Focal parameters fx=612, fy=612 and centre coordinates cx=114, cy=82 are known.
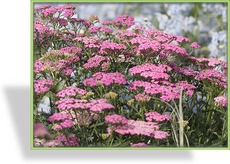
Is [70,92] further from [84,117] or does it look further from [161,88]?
[161,88]

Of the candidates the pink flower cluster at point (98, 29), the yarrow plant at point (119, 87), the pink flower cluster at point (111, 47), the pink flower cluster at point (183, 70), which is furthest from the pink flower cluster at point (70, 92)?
the pink flower cluster at point (183, 70)

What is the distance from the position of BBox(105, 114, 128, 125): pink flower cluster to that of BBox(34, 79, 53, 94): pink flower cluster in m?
0.34

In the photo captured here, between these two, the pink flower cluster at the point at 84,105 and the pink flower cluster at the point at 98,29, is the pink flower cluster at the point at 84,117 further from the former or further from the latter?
the pink flower cluster at the point at 98,29

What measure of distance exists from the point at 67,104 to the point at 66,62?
0.88 feet

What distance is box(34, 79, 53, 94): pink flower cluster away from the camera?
9.78 ft

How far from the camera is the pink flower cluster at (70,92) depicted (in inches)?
117

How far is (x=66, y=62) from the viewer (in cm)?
308

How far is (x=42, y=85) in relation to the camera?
118 inches

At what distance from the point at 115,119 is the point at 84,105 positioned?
16 centimetres

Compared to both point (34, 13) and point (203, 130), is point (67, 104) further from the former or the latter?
point (203, 130)

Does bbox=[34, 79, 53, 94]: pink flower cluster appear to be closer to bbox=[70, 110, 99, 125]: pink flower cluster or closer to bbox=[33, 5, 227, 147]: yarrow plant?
bbox=[33, 5, 227, 147]: yarrow plant

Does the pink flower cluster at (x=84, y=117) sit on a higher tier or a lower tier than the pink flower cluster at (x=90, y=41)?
lower

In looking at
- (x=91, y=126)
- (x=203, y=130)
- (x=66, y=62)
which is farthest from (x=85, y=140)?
(x=203, y=130)

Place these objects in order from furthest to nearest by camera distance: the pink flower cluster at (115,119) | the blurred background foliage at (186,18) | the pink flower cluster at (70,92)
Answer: the blurred background foliage at (186,18) → the pink flower cluster at (70,92) → the pink flower cluster at (115,119)
